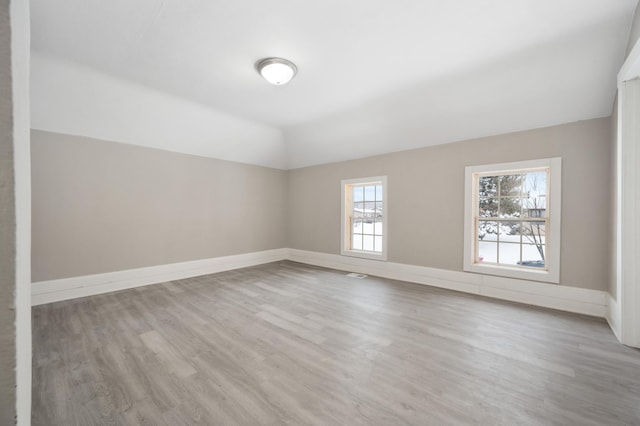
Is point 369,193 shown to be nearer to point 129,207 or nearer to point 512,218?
point 512,218

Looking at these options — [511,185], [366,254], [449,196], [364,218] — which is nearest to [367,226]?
[364,218]

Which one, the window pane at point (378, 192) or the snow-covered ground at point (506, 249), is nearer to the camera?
the snow-covered ground at point (506, 249)

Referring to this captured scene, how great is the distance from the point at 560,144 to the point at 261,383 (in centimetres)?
428

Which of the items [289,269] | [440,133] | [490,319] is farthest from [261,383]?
[440,133]

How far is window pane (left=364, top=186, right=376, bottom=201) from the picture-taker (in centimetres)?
521

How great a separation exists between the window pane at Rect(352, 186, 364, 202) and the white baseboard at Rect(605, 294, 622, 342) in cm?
366

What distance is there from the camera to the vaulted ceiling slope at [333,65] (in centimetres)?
217

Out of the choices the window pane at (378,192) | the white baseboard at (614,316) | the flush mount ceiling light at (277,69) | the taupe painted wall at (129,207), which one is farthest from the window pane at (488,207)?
the taupe painted wall at (129,207)

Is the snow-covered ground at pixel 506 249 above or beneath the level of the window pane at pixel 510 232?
beneath

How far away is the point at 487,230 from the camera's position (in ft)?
13.0

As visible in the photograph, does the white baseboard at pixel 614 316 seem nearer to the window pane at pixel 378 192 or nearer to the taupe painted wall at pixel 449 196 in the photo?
the taupe painted wall at pixel 449 196

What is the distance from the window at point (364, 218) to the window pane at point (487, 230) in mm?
1489

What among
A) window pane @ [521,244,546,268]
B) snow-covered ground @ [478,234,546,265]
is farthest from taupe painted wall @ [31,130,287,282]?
window pane @ [521,244,546,268]

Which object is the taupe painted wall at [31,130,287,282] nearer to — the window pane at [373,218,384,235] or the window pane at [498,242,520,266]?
the window pane at [373,218,384,235]
